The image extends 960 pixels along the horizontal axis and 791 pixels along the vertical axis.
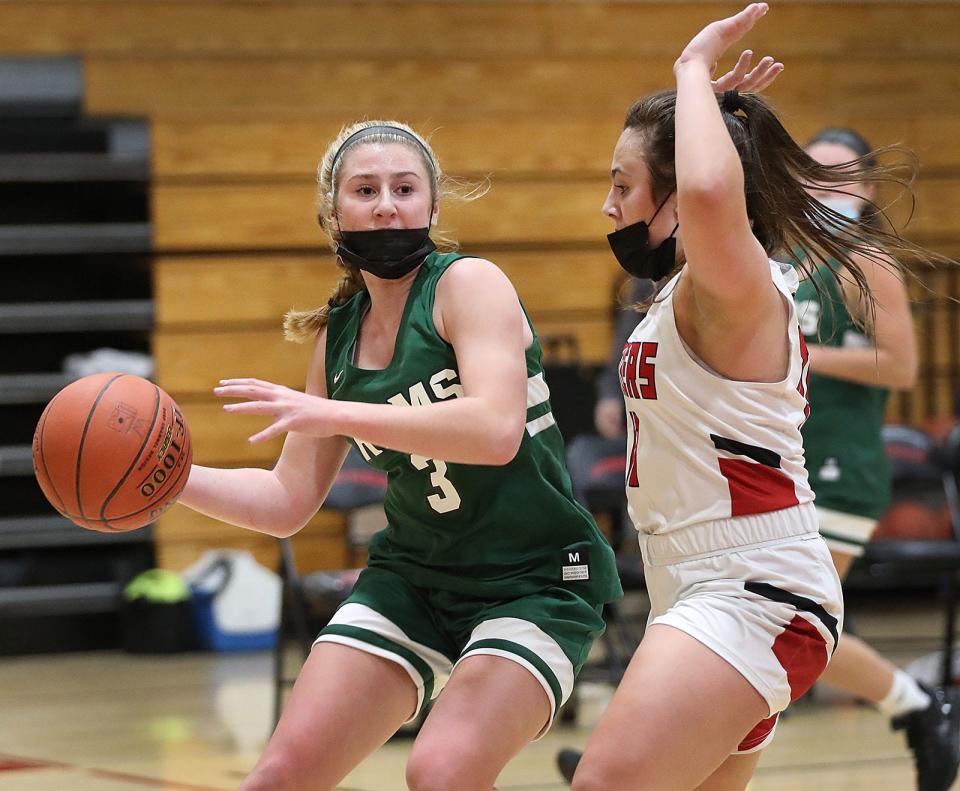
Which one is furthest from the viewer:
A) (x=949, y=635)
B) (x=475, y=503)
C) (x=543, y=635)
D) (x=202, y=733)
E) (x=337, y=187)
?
(x=949, y=635)

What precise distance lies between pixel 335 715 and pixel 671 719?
2.02ft

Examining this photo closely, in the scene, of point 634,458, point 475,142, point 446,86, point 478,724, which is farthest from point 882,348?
point 446,86

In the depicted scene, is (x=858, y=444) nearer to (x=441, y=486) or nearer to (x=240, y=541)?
(x=441, y=486)

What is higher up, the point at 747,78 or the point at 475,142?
the point at 747,78

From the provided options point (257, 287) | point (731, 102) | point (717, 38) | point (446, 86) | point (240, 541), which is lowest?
point (240, 541)

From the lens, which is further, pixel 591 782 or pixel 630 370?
pixel 630 370

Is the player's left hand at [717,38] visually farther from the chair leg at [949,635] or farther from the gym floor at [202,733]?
the chair leg at [949,635]

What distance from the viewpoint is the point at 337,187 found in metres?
2.81

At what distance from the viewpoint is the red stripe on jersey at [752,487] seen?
242cm

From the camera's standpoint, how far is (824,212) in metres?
2.62

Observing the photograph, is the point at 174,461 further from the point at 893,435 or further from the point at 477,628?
the point at 893,435

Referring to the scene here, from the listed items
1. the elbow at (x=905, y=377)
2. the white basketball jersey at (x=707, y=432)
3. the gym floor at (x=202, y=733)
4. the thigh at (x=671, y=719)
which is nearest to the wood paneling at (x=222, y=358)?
the gym floor at (x=202, y=733)

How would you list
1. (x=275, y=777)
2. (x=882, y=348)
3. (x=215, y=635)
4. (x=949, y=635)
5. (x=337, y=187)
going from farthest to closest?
(x=215, y=635) → (x=949, y=635) → (x=882, y=348) → (x=337, y=187) → (x=275, y=777)

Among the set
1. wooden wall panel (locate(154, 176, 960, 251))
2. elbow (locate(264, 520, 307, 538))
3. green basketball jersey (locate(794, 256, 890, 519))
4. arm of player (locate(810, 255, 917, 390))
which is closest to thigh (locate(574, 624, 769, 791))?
elbow (locate(264, 520, 307, 538))
